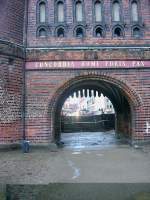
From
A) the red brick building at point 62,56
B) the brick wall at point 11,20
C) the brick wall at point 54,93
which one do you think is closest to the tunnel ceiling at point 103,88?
the brick wall at point 54,93

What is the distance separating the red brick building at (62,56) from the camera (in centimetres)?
1293

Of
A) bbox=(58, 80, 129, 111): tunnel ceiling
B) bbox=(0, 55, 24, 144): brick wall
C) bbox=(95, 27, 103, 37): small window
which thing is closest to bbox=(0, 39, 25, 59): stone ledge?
bbox=(0, 55, 24, 144): brick wall

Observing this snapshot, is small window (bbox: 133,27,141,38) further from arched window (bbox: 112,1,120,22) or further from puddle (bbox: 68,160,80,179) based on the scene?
puddle (bbox: 68,160,80,179)

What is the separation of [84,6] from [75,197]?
1017 centimetres

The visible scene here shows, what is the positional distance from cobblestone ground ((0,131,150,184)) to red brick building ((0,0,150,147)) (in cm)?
155

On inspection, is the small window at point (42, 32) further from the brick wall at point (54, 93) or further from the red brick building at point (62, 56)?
the brick wall at point (54, 93)

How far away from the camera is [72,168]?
8766 millimetres

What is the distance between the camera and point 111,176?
7.66m

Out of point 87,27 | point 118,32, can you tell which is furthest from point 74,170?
point 118,32

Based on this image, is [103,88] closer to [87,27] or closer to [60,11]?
[87,27]

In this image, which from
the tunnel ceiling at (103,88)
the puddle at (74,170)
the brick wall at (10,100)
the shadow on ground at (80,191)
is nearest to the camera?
the shadow on ground at (80,191)

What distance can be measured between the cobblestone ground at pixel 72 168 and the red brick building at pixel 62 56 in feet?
5.10

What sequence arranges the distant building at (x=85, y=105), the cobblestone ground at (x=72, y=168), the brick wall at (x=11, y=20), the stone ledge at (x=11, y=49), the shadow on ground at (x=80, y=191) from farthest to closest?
the distant building at (x=85, y=105), the brick wall at (x=11, y=20), the stone ledge at (x=11, y=49), the cobblestone ground at (x=72, y=168), the shadow on ground at (x=80, y=191)

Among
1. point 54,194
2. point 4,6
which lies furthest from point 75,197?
point 4,6
